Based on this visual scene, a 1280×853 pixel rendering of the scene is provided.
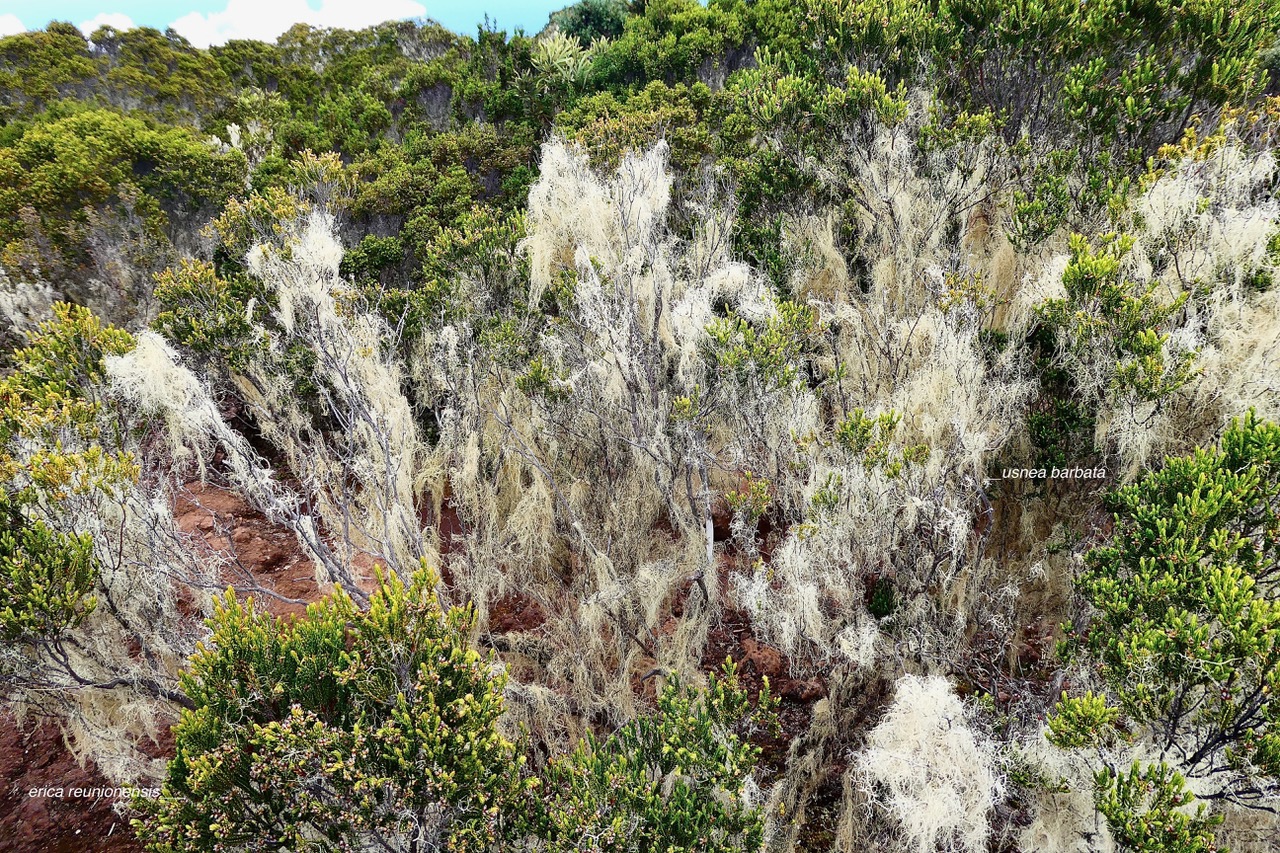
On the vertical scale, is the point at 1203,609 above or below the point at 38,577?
above

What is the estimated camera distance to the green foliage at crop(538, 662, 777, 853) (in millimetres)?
3395

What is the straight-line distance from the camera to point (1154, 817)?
276 centimetres

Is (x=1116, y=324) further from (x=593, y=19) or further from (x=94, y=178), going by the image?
(x=593, y=19)

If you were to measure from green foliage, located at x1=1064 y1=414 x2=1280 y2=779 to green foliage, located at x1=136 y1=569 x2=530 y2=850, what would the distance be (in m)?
3.41

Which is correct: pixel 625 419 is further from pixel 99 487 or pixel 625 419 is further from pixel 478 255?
pixel 99 487

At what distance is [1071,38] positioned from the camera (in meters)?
6.41

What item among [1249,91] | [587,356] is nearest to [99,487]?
[587,356]

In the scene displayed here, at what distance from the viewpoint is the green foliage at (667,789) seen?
339cm

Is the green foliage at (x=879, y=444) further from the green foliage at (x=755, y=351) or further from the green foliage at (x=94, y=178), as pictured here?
the green foliage at (x=94, y=178)

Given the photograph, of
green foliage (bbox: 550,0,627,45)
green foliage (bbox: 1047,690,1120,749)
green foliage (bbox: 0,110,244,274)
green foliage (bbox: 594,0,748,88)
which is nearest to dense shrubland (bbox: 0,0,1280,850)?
green foliage (bbox: 1047,690,1120,749)

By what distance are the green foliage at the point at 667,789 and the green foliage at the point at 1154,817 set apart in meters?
1.69

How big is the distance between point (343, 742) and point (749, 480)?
320 centimetres

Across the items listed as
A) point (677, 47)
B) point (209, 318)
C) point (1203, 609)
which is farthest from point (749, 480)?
point (677, 47)

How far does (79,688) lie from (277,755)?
91.3 inches
